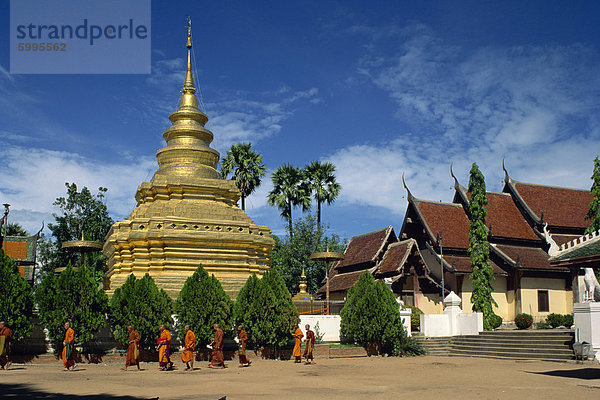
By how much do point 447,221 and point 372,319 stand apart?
1693cm

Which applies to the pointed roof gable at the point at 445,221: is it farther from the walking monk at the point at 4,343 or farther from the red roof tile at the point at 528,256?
the walking monk at the point at 4,343

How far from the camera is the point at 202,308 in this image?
61.5 feet

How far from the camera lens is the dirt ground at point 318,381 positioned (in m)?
11.0

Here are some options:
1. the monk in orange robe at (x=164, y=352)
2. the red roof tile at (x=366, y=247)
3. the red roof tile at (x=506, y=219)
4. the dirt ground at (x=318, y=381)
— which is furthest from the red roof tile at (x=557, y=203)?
the monk in orange robe at (x=164, y=352)

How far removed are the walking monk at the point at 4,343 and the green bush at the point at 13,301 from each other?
2.43 ft

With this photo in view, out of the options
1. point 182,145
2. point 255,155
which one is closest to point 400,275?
point 182,145

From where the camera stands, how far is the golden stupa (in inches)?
926

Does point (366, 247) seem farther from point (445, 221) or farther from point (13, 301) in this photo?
point (13, 301)

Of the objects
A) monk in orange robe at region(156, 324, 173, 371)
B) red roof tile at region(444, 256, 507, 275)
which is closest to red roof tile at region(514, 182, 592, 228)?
red roof tile at region(444, 256, 507, 275)

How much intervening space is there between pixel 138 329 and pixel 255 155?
2805 centimetres

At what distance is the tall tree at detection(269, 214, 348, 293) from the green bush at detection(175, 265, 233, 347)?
21283 mm

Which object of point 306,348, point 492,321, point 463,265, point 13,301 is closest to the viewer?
point 13,301

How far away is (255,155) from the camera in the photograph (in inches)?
1780

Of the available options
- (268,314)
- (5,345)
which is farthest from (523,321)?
(5,345)
